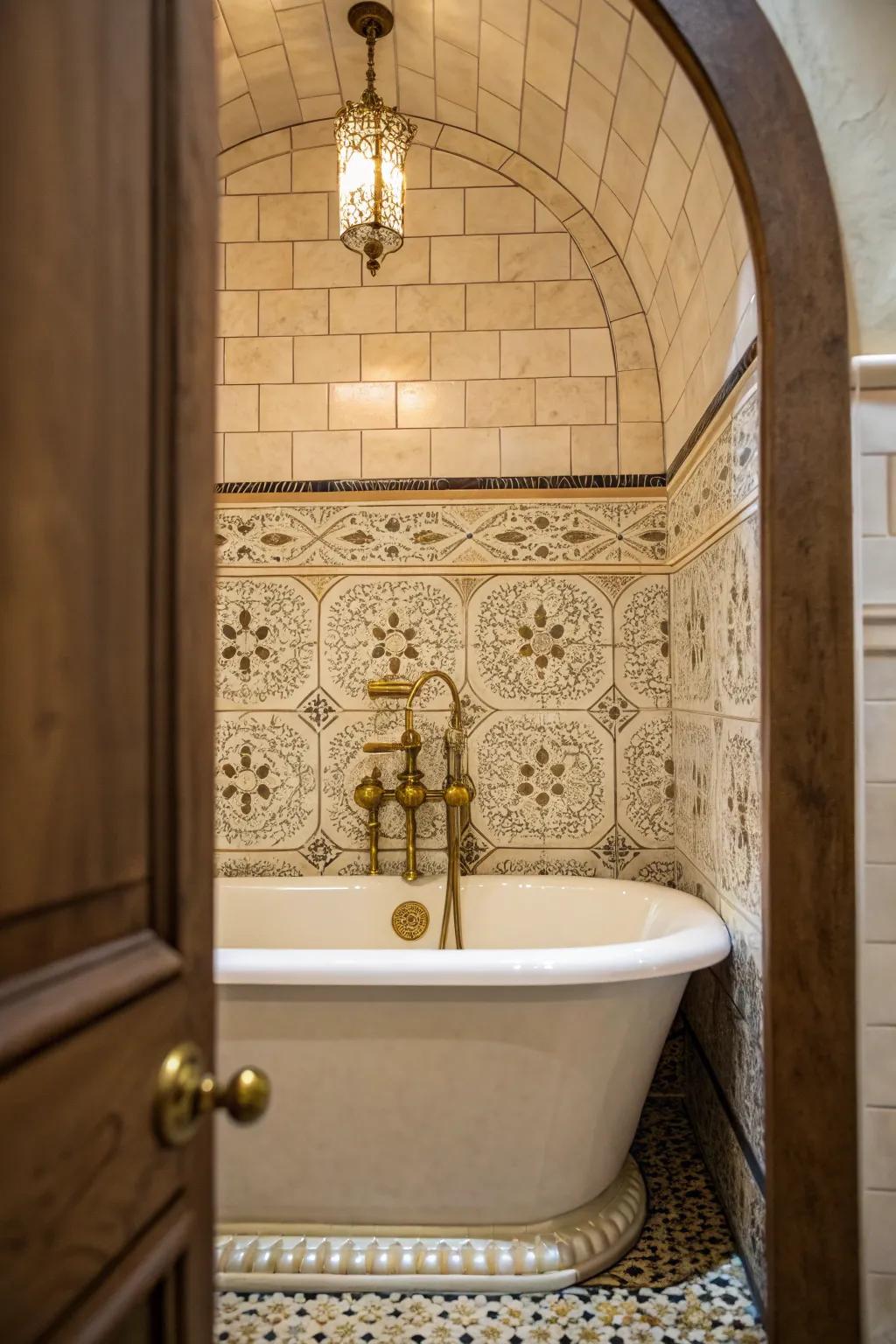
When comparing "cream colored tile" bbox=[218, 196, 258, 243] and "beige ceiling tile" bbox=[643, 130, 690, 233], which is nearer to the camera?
"beige ceiling tile" bbox=[643, 130, 690, 233]

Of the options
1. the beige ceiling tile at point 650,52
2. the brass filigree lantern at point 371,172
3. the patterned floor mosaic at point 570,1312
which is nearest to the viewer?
the patterned floor mosaic at point 570,1312

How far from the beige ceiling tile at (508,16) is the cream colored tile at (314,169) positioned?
695 mm

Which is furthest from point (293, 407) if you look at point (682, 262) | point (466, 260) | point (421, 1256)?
point (421, 1256)

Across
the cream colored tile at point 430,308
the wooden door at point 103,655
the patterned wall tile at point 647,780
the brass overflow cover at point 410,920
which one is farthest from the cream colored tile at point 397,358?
the wooden door at point 103,655

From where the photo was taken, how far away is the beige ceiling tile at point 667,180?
6.07 ft

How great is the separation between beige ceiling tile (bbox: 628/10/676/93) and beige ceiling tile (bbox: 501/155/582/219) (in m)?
0.79

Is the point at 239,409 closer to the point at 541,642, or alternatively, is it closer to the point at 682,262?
the point at 541,642

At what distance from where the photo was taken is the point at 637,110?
192 centimetres

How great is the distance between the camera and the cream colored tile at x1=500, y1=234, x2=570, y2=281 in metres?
2.61

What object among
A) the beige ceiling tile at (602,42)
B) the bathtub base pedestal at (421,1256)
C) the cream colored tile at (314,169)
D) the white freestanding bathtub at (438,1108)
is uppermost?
the cream colored tile at (314,169)

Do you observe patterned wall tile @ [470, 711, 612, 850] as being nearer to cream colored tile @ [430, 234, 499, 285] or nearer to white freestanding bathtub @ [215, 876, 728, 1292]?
white freestanding bathtub @ [215, 876, 728, 1292]

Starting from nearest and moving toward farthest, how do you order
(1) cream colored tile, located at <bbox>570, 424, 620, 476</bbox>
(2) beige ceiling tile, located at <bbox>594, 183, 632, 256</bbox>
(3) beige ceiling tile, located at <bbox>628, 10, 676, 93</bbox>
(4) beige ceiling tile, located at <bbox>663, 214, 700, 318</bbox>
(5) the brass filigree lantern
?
(3) beige ceiling tile, located at <bbox>628, 10, 676, 93</bbox>
(4) beige ceiling tile, located at <bbox>663, 214, 700, 318</bbox>
(5) the brass filigree lantern
(2) beige ceiling tile, located at <bbox>594, 183, 632, 256</bbox>
(1) cream colored tile, located at <bbox>570, 424, 620, 476</bbox>

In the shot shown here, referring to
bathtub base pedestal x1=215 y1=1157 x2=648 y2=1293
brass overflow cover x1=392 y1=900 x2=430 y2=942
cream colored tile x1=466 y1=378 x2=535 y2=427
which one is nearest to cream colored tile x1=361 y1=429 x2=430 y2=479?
cream colored tile x1=466 y1=378 x2=535 y2=427

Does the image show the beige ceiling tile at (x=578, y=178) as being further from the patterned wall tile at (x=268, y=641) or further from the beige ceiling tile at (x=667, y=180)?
the patterned wall tile at (x=268, y=641)
